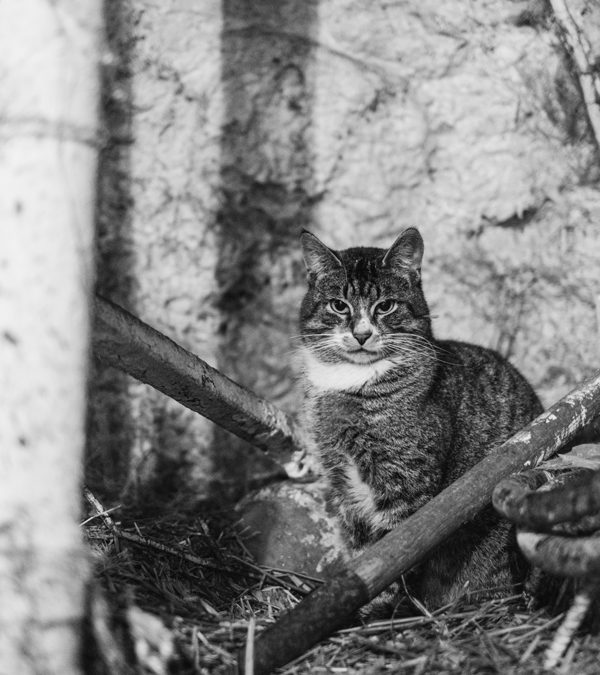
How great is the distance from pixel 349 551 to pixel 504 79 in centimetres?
219

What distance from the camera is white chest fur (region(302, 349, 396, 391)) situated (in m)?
3.18

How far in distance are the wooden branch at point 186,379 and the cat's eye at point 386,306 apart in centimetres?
57

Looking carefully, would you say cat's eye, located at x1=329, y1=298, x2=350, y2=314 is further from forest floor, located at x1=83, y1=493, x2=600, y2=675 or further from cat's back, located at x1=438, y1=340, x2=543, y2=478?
forest floor, located at x1=83, y1=493, x2=600, y2=675

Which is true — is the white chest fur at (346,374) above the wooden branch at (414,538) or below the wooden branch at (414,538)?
above

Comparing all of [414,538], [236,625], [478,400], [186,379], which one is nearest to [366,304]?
[478,400]

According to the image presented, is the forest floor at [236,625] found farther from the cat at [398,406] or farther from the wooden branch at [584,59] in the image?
the wooden branch at [584,59]

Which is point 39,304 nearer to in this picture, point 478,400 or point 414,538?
point 414,538

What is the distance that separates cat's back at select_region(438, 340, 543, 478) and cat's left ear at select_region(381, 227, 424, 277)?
1.17ft

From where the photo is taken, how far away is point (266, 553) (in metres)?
3.27

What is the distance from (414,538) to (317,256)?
53.0 inches

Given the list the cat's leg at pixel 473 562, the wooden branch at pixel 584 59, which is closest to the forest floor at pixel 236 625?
the cat's leg at pixel 473 562

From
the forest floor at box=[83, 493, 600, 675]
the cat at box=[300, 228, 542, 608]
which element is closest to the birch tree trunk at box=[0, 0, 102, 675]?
the forest floor at box=[83, 493, 600, 675]

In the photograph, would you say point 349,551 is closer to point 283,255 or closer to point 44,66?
point 283,255

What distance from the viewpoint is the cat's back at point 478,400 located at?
320 cm
